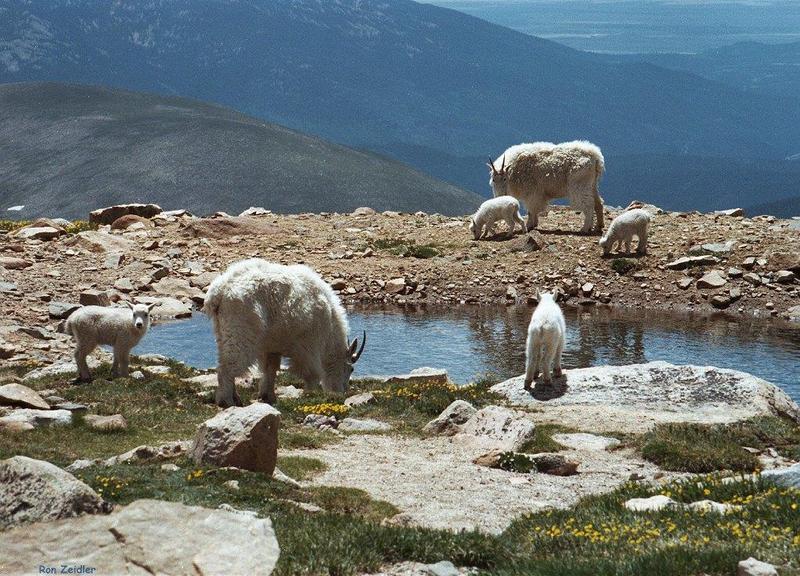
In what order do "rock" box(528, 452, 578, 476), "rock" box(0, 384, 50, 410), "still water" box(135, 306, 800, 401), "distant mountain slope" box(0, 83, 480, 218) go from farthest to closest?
"distant mountain slope" box(0, 83, 480, 218)
"still water" box(135, 306, 800, 401)
"rock" box(0, 384, 50, 410)
"rock" box(528, 452, 578, 476)

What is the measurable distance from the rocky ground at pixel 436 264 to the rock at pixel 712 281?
0.09 feet

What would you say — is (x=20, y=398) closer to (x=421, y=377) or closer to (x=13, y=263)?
(x=421, y=377)

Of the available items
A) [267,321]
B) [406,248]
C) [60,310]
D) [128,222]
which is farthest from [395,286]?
[267,321]

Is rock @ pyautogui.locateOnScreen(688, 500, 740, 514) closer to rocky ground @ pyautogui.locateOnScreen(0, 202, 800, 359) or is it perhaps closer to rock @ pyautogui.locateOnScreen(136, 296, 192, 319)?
rocky ground @ pyautogui.locateOnScreen(0, 202, 800, 359)

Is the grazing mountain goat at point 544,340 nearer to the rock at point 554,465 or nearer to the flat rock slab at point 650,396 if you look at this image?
the flat rock slab at point 650,396

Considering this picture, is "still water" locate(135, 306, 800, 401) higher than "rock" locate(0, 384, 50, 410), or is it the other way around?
"rock" locate(0, 384, 50, 410)

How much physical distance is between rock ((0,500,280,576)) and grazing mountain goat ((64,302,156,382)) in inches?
383

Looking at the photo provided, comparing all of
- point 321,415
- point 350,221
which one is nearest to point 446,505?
point 321,415

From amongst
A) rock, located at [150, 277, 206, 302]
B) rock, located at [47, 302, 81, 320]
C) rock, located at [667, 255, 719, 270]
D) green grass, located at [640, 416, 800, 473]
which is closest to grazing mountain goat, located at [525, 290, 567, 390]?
green grass, located at [640, 416, 800, 473]

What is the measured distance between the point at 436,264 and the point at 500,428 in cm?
1907

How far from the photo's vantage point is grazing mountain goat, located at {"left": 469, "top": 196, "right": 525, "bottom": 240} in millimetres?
32219

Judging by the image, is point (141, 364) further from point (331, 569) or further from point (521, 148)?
point (521, 148)

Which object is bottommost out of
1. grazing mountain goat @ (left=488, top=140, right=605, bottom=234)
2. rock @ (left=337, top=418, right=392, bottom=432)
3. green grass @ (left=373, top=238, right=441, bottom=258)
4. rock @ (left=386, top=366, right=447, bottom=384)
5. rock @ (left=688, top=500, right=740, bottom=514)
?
rock @ (left=386, top=366, right=447, bottom=384)

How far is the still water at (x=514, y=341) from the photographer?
74.7 ft
